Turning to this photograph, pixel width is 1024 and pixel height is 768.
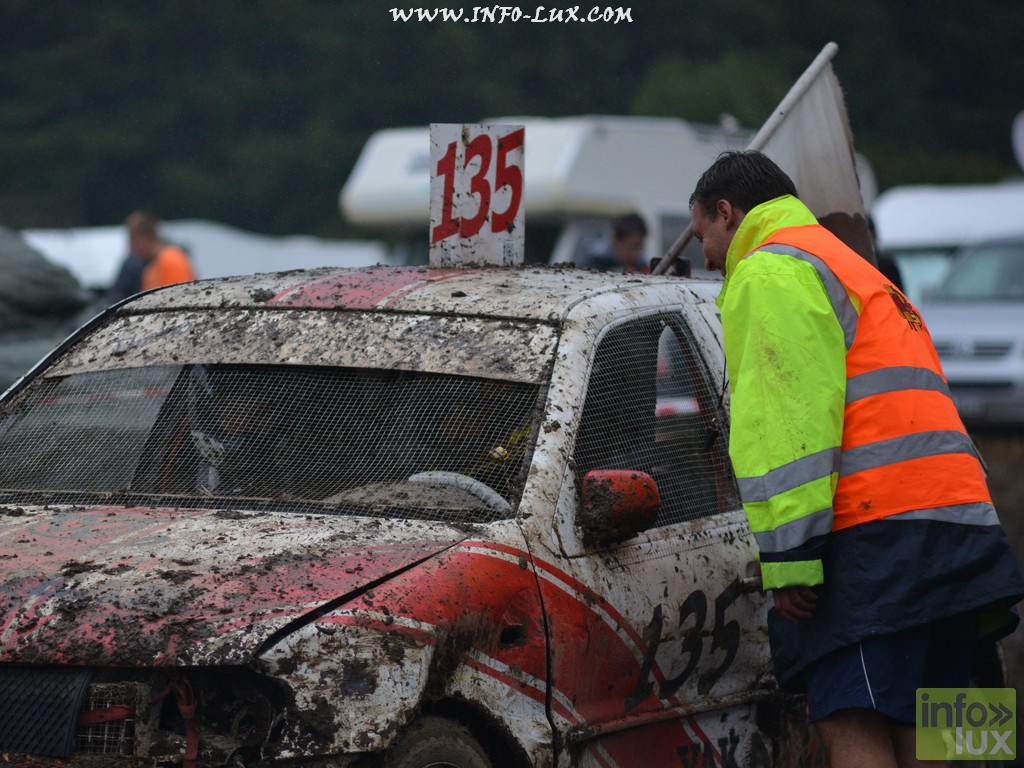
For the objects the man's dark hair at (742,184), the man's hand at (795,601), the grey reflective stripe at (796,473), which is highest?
the man's dark hair at (742,184)

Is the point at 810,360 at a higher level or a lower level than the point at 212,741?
higher

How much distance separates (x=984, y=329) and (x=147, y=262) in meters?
7.68

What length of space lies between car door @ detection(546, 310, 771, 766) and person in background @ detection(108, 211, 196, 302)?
29.1ft

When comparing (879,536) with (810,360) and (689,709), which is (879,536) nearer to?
(810,360)

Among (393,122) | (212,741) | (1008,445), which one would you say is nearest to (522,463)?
(212,741)

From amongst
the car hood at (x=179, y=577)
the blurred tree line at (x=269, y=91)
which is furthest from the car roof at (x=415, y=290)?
the blurred tree line at (x=269, y=91)

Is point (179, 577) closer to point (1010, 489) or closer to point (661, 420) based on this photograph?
point (661, 420)

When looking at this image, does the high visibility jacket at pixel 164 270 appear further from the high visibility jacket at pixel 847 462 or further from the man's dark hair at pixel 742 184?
the high visibility jacket at pixel 847 462

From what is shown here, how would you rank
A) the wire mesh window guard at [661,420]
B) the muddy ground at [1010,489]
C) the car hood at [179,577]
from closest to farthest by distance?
the car hood at [179,577] < the wire mesh window guard at [661,420] < the muddy ground at [1010,489]

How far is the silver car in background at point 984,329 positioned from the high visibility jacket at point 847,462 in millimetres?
11873

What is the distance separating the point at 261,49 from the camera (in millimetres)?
34188

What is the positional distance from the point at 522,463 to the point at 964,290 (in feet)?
43.8

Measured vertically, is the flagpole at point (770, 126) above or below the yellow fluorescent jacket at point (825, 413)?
above

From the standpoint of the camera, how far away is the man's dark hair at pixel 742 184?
14.3 feet
